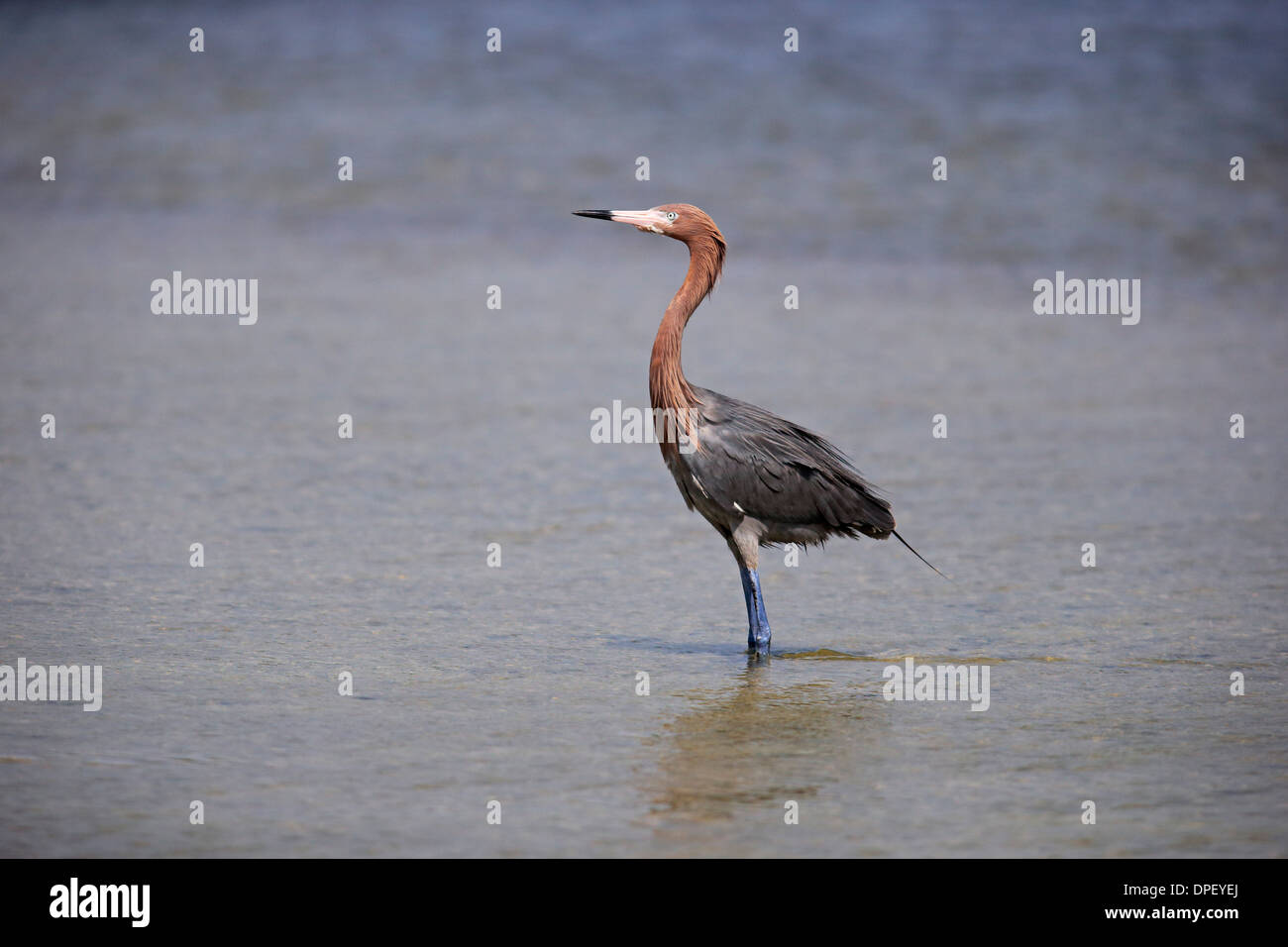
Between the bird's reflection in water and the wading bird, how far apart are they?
57cm

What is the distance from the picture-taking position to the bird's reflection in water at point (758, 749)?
17.2ft

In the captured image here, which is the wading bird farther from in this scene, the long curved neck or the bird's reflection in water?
the bird's reflection in water

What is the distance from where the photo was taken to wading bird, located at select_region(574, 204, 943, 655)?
6.95 metres

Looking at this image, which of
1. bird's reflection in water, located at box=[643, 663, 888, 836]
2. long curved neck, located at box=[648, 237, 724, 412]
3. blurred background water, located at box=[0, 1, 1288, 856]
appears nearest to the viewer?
bird's reflection in water, located at box=[643, 663, 888, 836]

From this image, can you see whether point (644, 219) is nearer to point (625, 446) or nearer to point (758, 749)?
point (758, 749)

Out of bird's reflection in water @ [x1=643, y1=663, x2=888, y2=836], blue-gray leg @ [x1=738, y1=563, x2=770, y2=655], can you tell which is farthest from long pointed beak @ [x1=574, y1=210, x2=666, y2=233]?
bird's reflection in water @ [x1=643, y1=663, x2=888, y2=836]

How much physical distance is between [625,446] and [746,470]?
3901 millimetres

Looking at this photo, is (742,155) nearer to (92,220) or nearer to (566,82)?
(566,82)

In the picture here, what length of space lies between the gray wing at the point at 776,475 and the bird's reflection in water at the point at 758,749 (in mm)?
752

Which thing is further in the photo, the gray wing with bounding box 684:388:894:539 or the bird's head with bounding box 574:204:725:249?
the bird's head with bounding box 574:204:725:249

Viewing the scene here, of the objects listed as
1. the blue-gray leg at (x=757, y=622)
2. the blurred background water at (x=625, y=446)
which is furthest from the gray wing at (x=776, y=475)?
the blurred background water at (x=625, y=446)

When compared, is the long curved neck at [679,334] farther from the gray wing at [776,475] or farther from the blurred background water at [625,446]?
the blurred background water at [625,446]
